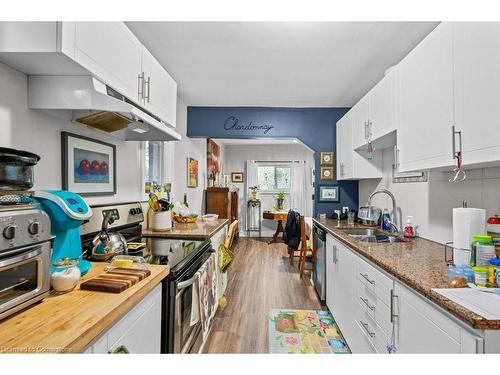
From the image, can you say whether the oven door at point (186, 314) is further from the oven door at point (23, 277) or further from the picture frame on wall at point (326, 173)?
the picture frame on wall at point (326, 173)

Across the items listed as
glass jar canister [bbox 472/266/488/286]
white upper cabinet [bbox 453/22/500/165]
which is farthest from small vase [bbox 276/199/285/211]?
glass jar canister [bbox 472/266/488/286]

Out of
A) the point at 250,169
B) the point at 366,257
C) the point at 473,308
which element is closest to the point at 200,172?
the point at 250,169

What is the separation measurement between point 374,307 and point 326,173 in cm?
235

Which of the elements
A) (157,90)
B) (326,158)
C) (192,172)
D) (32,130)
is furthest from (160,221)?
(326,158)

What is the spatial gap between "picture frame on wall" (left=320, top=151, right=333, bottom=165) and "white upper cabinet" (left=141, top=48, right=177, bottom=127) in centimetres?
215

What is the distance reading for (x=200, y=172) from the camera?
15.7ft

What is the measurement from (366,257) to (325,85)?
6.53 ft

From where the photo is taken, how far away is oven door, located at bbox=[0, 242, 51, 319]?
2.62 ft

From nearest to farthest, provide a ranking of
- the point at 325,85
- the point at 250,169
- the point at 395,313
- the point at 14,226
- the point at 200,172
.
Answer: the point at 14,226 → the point at 395,313 → the point at 325,85 → the point at 200,172 → the point at 250,169

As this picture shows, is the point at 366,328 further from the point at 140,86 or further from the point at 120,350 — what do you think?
the point at 140,86

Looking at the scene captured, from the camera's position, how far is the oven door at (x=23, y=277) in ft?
2.62

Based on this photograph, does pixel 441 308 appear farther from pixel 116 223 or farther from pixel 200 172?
pixel 200 172

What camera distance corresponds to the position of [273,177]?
7.12 meters

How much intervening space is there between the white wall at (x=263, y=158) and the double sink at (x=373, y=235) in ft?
14.3
